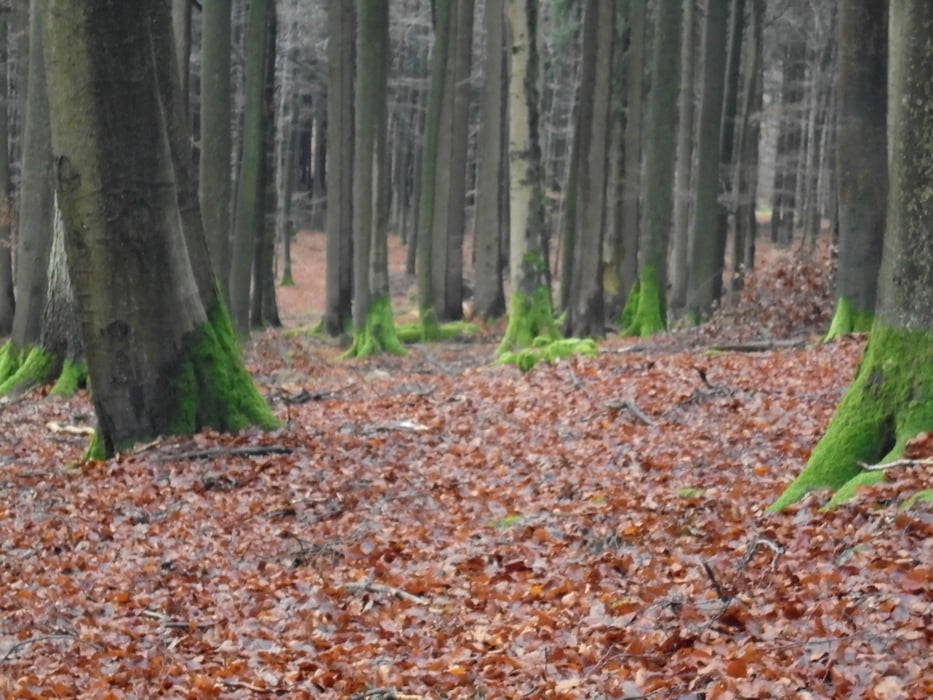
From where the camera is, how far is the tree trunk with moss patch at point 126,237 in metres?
10.3

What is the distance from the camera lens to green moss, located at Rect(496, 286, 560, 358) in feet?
60.7

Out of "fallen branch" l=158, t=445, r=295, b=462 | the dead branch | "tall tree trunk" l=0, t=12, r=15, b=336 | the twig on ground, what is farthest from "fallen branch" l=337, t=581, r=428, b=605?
"tall tree trunk" l=0, t=12, r=15, b=336

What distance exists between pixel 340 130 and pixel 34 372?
1032 cm

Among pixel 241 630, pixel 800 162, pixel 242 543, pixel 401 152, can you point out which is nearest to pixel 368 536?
pixel 242 543

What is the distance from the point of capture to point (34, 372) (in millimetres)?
15391

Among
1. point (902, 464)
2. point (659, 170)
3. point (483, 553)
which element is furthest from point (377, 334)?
point (902, 464)

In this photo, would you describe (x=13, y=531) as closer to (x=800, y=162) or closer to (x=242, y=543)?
(x=242, y=543)

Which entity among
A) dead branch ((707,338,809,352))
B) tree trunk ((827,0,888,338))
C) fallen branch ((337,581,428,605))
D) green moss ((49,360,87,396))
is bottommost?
fallen branch ((337,581,428,605))

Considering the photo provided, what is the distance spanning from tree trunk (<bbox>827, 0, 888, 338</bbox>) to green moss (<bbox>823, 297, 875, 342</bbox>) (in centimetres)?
1

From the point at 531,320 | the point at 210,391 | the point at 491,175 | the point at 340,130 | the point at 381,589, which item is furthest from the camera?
the point at 491,175

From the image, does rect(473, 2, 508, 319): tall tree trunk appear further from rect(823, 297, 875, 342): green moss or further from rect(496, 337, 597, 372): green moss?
rect(823, 297, 875, 342): green moss

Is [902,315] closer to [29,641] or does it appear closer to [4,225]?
[29,641]

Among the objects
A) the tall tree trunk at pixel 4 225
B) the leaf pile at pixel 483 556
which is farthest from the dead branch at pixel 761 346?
the tall tree trunk at pixel 4 225

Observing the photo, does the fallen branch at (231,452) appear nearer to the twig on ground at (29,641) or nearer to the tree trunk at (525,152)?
the twig on ground at (29,641)
